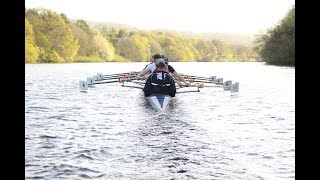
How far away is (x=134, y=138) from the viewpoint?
921 cm

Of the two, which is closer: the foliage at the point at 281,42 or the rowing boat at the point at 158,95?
the rowing boat at the point at 158,95

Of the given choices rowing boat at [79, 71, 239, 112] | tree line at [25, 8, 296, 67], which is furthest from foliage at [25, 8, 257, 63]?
rowing boat at [79, 71, 239, 112]

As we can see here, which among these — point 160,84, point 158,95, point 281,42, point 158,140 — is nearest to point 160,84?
point 160,84

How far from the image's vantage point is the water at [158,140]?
268 inches

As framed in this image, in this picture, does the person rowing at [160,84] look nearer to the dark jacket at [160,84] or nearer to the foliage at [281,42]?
the dark jacket at [160,84]

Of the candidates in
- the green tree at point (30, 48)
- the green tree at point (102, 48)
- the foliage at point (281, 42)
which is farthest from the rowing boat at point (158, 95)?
the green tree at point (102, 48)

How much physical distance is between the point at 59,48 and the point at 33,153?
5479 centimetres

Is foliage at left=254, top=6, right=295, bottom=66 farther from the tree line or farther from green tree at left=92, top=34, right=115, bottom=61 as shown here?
green tree at left=92, top=34, right=115, bottom=61

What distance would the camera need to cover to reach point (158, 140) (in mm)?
8891

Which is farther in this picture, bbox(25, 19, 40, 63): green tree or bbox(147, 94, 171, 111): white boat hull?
bbox(25, 19, 40, 63): green tree

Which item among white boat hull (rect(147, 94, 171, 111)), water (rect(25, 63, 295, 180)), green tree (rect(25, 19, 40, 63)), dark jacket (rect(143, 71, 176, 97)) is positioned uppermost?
Result: green tree (rect(25, 19, 40, 63))

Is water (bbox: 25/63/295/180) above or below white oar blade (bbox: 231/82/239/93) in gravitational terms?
below

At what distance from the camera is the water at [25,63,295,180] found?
680cm
